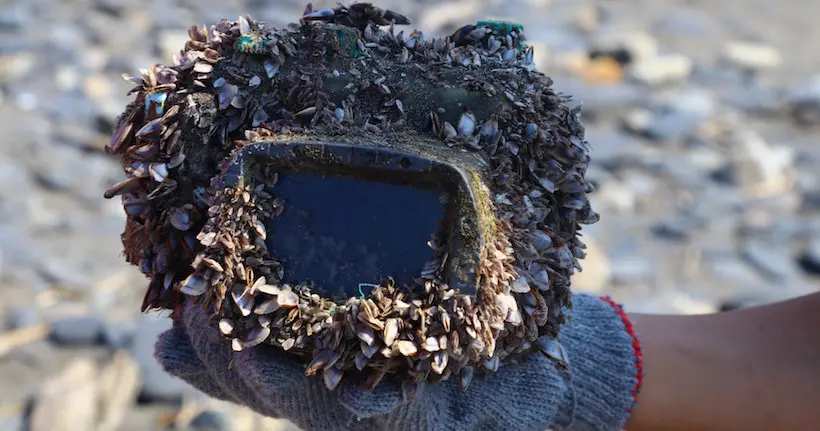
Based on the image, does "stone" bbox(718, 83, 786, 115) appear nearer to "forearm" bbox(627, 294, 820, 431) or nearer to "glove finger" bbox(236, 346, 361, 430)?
"forearm" bbox(627, 294, 820, 431)

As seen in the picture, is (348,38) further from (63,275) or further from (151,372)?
(63,275)

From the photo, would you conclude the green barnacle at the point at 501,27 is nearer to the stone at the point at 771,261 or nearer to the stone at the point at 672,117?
the stone at the point at 771,261

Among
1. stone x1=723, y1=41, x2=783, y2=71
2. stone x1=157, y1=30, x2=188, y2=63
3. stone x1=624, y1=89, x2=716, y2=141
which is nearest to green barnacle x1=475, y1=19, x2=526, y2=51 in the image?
stone x1=624, y1=89, x2=716, y2=141

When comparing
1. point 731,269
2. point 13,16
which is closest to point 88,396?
point 731,269

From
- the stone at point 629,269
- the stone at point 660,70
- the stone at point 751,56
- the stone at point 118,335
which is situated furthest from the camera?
the stone at point 751,56

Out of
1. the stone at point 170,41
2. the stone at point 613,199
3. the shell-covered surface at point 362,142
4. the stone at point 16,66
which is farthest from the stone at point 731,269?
the stone at point 16,66

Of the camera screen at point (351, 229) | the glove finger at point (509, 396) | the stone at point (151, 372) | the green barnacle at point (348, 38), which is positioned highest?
the green barnacle at point (348, 38)
